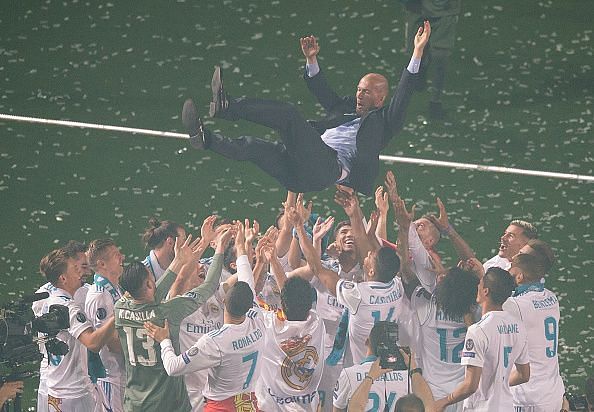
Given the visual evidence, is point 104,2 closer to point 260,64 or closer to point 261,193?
point 260,64

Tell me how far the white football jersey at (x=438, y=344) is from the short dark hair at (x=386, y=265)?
11.4 inches

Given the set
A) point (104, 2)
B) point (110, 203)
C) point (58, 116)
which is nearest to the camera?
point (110, 203)

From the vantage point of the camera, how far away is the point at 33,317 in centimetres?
765

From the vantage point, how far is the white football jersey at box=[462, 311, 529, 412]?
769 cm

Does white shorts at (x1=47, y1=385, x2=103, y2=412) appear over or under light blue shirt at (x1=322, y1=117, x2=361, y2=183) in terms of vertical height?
under

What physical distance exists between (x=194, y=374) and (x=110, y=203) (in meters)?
2.78

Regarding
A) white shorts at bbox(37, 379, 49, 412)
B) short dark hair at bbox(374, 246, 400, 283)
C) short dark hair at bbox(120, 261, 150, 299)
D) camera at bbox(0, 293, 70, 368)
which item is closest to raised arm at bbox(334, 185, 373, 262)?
short dark hair at bbox(374, 246, 400, 283)

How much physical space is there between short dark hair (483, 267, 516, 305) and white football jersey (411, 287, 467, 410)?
36 centimetres

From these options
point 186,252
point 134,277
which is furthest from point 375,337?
point 134,277

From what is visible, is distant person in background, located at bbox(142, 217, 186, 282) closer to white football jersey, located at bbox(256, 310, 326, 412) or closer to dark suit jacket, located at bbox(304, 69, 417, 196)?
white football jersey, located at bbox(256, 310, 326, 412)

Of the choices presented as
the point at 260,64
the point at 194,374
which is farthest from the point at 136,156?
the point at 194,374

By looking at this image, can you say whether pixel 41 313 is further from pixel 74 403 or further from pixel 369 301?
pixel 369 301

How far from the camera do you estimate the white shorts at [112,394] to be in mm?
8203

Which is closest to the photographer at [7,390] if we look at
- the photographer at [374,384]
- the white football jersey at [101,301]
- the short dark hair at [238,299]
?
the white football jersey at [101,301]
